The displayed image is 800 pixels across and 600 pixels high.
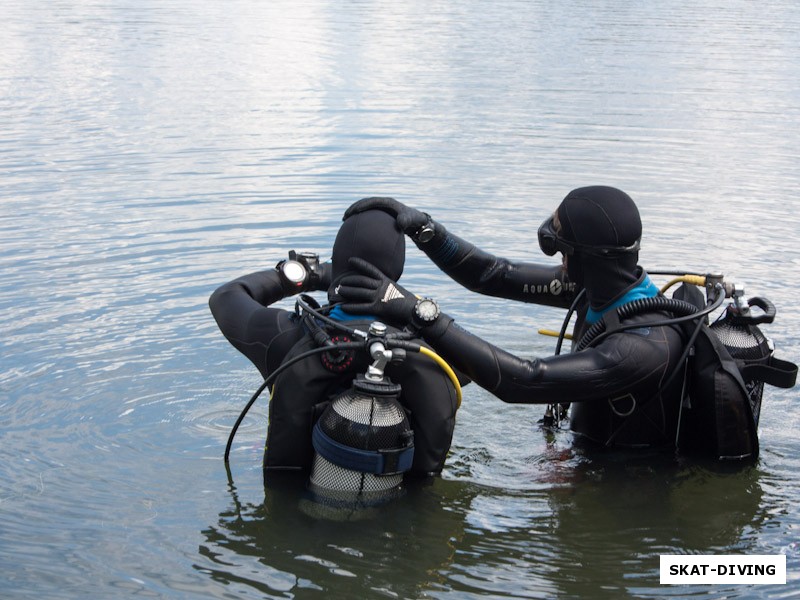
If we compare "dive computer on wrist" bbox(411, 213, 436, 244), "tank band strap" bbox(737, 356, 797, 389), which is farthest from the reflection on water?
"dive computer on wrist" bbox(411, 213, 436, 244)

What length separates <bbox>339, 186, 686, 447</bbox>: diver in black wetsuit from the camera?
3.87 metres

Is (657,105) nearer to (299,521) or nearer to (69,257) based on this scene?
(69,257)

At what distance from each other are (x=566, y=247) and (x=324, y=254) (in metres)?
3.85

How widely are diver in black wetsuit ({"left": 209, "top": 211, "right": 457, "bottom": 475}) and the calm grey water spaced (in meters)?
0.31

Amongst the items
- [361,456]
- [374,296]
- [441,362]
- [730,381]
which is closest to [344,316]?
[374,296]

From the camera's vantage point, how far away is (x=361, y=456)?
12.3 ft

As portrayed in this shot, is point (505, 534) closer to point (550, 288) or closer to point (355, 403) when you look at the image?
point (355, 403)

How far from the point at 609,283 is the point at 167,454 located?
2200 mm

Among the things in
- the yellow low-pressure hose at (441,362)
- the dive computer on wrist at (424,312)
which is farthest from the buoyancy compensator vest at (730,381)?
the dive computer on wrist at (424,312)

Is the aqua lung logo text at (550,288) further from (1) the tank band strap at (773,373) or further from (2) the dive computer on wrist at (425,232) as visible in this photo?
(1) the tank band strap at (773,373)

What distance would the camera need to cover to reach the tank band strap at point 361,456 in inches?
147

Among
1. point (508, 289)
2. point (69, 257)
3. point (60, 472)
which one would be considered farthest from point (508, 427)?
point (69, 257)

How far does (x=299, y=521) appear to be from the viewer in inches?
161

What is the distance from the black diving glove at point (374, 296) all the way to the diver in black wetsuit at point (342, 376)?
80mm
